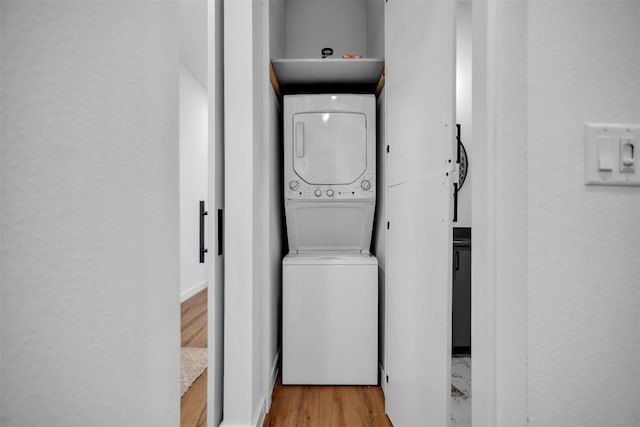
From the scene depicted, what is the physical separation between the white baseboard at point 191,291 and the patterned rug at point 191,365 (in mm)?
1581

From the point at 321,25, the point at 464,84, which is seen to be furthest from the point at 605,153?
the point at 321,25

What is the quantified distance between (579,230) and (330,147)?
1553 mm

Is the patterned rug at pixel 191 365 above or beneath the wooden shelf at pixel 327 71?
beneath

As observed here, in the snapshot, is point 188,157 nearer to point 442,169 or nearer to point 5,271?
point 442,169

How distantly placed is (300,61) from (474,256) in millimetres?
1553

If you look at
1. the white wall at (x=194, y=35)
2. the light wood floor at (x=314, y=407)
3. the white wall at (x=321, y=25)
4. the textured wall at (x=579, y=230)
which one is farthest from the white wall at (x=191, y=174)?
the textured wall at (x=579, y=230)

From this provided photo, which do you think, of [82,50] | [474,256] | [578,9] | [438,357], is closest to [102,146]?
[82,50]

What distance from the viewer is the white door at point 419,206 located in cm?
102

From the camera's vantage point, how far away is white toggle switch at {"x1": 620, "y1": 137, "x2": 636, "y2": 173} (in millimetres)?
664

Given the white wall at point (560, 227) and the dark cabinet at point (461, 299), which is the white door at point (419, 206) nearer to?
the white wall at point (560, 227)

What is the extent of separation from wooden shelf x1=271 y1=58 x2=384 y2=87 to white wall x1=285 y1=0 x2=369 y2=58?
51cm

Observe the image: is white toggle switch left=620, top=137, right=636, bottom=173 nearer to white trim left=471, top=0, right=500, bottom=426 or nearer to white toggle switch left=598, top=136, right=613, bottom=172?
white toggle switch left=598, top=136, right=613, bottom=172

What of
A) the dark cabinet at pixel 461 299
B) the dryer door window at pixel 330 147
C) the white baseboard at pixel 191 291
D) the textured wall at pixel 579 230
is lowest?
the white baseboard at pixel 191 291

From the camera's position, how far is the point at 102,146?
1.31ft
